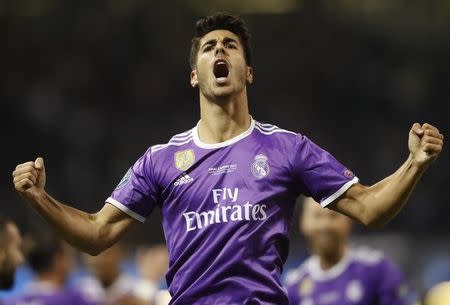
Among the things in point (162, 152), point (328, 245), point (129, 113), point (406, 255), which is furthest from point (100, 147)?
point (162, 152)

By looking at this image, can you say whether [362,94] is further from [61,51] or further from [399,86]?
[61,51]

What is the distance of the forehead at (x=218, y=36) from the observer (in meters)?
5.00

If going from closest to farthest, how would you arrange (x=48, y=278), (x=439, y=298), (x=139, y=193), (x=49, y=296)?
(x=139, y=193) < (x=439, y=298) < (x=49, y=296) < (x=48, y=278)

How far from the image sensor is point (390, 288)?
7160mm

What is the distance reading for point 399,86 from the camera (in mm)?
15320

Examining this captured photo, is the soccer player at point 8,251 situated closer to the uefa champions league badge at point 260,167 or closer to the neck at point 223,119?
the neck at point 223,119

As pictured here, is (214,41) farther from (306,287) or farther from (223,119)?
(306,287)

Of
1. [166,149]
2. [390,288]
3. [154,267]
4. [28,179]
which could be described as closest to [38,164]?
[28,179]

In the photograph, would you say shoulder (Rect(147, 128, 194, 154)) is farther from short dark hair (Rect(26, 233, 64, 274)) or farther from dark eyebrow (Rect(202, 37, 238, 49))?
short dark hair (Rect(26, 233, 64, 274))

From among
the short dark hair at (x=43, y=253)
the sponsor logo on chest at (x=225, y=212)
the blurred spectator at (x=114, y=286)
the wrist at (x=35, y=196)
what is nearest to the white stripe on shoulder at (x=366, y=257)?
the short dark hair at (x=43, y=253)

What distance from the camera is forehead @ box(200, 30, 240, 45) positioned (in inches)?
197

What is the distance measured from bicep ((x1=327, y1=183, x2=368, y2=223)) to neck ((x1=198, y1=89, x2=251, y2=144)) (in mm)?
587

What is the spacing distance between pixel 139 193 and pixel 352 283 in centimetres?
301

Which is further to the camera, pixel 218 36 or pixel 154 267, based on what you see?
pixel 154 267
